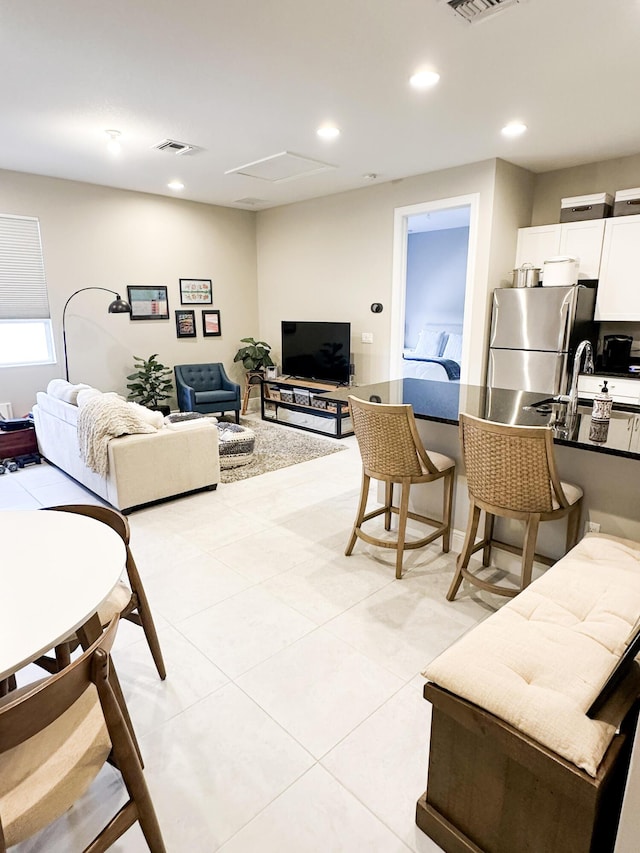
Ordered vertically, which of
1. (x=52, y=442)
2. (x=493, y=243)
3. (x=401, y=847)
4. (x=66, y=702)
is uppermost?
(x=493, y=243)

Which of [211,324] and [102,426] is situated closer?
[102,426]

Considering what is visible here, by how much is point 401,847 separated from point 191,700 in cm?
92

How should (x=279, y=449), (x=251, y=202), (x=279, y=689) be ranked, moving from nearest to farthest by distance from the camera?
(x=279, y=689)
(x=279, y=449)
(x=251, y=202)

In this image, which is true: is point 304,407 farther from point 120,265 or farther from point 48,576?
point 48,576

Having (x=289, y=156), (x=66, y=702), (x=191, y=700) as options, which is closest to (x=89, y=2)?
(x=289, y=156)

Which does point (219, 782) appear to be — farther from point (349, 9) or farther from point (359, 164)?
point (359, 164)

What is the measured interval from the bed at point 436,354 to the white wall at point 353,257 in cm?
141

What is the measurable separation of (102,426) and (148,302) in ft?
10.4

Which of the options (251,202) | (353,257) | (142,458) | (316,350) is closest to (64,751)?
(142,458)

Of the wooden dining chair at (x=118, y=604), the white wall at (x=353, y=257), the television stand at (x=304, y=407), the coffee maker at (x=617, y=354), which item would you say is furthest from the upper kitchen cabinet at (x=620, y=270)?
the wooden dining chair at (x=118, y=604)

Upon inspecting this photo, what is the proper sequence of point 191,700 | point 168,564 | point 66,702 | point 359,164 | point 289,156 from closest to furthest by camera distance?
point 66,702 → point 191,700 → point 168,564 → point 289,156 → point 359,164

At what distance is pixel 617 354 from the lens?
4.43 m

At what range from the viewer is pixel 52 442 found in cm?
459

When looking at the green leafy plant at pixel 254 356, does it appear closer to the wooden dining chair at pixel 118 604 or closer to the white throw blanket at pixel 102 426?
the white throw blanket at pixel 102 426
